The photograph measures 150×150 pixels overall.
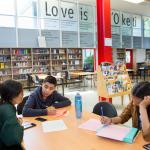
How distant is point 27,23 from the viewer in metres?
10.5

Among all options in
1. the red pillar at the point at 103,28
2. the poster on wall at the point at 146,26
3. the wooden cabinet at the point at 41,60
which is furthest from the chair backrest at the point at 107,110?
the poster on wall at the point at 146,26

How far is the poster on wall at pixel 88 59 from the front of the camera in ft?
43.1

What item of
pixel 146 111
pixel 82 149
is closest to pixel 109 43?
pixel 146 111

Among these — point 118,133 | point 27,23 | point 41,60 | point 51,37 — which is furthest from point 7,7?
point 118,133

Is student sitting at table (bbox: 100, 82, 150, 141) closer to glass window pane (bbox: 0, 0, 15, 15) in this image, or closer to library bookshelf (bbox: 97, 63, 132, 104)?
library bookshelf (bbox: 97, 63, 132, 104)

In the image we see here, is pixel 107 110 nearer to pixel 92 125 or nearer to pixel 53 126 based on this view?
pixel 92 125

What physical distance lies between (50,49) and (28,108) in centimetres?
885

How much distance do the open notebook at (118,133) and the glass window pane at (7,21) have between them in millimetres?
8932

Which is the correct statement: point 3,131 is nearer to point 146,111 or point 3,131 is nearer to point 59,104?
point 146,111

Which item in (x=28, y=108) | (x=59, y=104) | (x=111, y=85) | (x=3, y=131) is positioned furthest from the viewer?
(x=111, y=85)

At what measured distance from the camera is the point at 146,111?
6.30 feet

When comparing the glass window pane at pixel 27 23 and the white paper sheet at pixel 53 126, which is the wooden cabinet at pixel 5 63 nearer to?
the glass window pane at pixel 27 23

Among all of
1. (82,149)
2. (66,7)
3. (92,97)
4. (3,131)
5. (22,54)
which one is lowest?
(92,97)

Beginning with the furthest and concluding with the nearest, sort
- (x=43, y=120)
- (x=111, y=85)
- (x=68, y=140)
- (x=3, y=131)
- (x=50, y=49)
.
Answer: (x=50, y=49)
(x=111, y=85)
(x=43, y=120)
(x=68, y=140)
(x=3, y=131)
